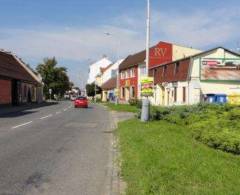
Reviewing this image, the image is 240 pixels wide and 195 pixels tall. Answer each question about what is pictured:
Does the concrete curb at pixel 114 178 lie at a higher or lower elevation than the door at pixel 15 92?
lower

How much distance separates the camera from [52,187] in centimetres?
812

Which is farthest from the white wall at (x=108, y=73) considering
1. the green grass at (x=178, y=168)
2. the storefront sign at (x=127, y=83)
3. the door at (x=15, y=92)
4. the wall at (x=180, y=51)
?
the green grass at (x=178, y=168)

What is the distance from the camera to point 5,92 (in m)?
52.6

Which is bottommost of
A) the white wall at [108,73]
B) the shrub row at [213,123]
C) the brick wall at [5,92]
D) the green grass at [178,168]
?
the green grass at [178,168]

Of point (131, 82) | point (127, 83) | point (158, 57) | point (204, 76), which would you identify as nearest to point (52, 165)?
point (204, 76)

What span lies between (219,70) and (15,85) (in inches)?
985

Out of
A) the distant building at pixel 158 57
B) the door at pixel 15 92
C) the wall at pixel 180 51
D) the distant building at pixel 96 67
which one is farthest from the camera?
the distant building at pixel 96 67

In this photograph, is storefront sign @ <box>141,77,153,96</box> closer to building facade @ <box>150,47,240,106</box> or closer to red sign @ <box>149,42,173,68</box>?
building facade @ <box>150,47,240,106</box>

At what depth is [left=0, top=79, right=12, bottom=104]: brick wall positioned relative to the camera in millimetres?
50675

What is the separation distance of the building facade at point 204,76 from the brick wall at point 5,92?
1892cm

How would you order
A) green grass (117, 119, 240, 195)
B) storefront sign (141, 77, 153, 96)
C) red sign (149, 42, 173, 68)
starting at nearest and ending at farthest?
green grass (117, 119, 240, 195) → storefront sign (141, 77, 153, 96) → red sign (149, 42, 173, 68)

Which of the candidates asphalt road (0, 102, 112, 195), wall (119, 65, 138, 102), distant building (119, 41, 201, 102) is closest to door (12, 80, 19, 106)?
distant building (119, 41, 201, 102)

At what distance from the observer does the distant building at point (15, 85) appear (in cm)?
5232

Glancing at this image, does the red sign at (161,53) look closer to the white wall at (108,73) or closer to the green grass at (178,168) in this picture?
the white wall at (108,73)
